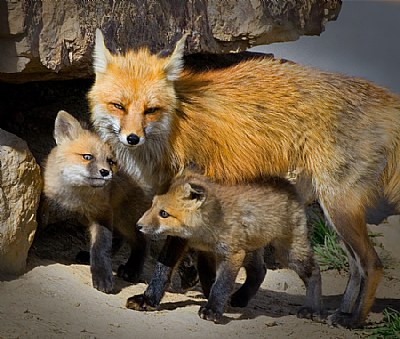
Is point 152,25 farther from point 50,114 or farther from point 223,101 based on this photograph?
point 50,114

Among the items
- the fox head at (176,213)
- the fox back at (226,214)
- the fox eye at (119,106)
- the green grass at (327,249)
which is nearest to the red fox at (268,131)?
the fox eye at (119,106)

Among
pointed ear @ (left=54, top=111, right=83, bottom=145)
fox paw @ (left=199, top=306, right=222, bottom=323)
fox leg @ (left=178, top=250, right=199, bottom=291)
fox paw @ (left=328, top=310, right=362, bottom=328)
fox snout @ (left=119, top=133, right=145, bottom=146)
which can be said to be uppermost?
→ fox snout @ (left=119, top=133, right=145, bottom=146)

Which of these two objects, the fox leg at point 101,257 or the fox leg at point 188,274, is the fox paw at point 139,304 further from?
the fox leg at point 188,274

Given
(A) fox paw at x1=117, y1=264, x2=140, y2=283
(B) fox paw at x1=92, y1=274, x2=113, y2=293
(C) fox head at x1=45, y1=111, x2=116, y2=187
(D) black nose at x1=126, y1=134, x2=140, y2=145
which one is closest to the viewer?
(D) black nose at x1=126, y1=134, x2=140, y2=145

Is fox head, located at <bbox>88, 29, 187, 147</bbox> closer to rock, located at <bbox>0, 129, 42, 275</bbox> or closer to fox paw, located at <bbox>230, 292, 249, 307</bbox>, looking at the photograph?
rock, located at <bbox>0, 129, 42, 275</bbox>

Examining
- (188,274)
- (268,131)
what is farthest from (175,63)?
(188,274)

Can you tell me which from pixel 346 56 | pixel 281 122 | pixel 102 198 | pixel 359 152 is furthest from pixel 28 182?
pixel 346 56

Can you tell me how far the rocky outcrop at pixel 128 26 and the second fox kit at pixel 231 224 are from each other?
47.3 inches

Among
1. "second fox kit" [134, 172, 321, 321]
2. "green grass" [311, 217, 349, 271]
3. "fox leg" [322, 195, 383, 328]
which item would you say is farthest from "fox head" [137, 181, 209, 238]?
"green grass" [311, 217, 349, 271]

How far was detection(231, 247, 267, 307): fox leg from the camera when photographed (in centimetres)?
632

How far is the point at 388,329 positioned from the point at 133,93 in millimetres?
2428

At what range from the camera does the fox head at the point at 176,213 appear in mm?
5625

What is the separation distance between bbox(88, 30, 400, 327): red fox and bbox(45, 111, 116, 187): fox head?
146 mm

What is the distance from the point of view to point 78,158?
5988 millimetres
